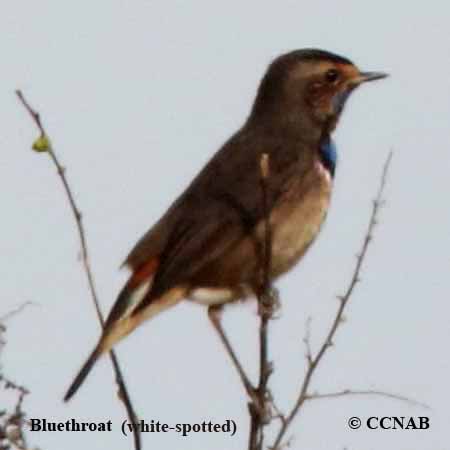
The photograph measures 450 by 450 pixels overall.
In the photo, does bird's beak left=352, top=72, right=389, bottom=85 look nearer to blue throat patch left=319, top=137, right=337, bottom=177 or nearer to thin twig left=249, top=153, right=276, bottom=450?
blue throat patch left=319, top=137, right=337, bottom=177

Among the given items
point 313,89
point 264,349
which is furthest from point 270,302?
point 313,89

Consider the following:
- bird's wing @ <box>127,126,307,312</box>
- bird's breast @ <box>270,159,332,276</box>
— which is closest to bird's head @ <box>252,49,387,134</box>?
bird's wing @ <box>127,126,307,312</box>

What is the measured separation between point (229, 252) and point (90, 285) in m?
2.27

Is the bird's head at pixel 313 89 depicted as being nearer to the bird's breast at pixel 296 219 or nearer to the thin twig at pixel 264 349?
the bird's breast at pixel 296 219

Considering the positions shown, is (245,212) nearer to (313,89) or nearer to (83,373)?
(313,89)

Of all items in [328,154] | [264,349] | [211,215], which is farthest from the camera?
[328,154]

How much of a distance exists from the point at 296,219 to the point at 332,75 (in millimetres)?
1071

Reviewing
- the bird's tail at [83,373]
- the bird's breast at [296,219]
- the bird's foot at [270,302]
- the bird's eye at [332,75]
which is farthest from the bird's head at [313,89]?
the bird's tail at [83,373]

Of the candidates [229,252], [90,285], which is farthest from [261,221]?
[90,285]

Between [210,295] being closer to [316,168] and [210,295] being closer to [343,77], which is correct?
[316,168]

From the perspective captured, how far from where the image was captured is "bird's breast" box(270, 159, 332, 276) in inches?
276

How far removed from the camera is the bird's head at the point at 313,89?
7.68 m

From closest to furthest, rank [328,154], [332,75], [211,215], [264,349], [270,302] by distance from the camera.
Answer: [264,349]
[270,302]
[211,215]
[328,154]
[332,75]

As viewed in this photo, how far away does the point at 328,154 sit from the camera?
7.48 m
